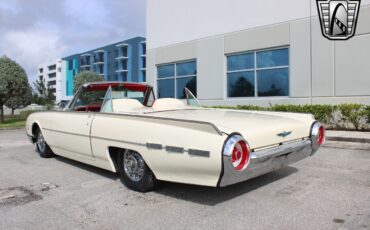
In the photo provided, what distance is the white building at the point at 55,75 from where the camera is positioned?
97.9 metres

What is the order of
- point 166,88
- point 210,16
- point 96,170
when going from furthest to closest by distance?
point 166,88 → point 210,16 → point 96,170

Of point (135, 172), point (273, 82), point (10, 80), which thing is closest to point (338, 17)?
point (273, 82)

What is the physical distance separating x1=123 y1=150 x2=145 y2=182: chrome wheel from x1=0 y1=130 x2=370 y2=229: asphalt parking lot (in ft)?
0.74

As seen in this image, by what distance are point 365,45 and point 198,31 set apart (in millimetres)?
6696

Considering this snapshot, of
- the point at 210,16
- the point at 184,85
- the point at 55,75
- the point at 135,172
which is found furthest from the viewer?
the point at 55,75

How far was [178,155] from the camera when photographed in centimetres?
386

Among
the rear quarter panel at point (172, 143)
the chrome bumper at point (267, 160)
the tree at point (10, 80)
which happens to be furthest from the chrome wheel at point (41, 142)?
the tree at point (10, 80)

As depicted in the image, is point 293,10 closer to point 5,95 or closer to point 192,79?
point 192,79

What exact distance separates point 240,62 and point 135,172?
10.2 m

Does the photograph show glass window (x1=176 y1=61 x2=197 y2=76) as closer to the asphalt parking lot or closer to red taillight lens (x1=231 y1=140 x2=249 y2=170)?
the asphalt parking lot

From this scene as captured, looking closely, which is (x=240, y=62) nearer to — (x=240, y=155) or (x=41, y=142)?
(x=41, y=142)

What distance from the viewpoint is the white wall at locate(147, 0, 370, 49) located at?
12590 mm

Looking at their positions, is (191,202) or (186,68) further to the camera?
(186,68)

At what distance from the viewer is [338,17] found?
38.3 feet
